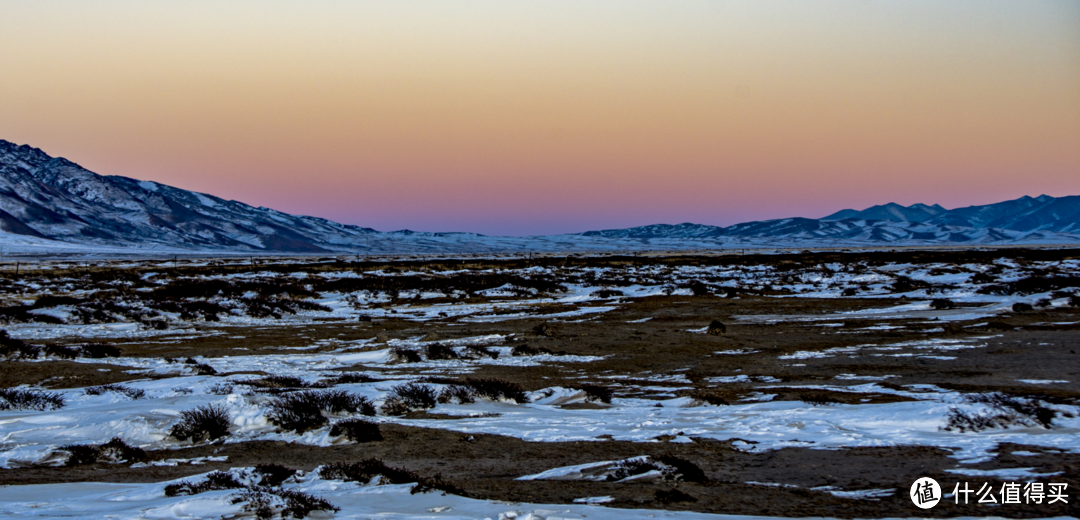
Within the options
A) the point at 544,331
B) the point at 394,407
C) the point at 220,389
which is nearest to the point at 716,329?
the point at 544,331

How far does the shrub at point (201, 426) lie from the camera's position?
28.3 feet

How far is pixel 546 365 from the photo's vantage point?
14.7 m

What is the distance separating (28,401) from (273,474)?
5623mm

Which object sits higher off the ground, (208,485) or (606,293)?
(208,485)

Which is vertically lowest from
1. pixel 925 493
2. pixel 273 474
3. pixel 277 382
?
pixel 277 382

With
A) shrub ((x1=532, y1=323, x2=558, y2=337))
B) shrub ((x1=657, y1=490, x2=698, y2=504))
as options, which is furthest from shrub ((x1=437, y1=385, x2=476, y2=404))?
shrub ((x1=532, y1=323, x2=558, y2=337))

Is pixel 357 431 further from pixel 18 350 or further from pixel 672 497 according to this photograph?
pixel 18 350

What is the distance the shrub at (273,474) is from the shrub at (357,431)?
1477 millimetres

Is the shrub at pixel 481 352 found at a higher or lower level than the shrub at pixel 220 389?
lower

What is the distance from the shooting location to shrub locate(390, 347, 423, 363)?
1538 centimetres

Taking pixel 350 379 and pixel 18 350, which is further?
pixel 18 350

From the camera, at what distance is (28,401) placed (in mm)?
10305

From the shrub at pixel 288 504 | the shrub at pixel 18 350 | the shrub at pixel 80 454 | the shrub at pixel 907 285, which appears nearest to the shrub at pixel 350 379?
the shrub at pixel 80 454

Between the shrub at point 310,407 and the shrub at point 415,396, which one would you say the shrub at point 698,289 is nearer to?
the shrub at point 415,396
